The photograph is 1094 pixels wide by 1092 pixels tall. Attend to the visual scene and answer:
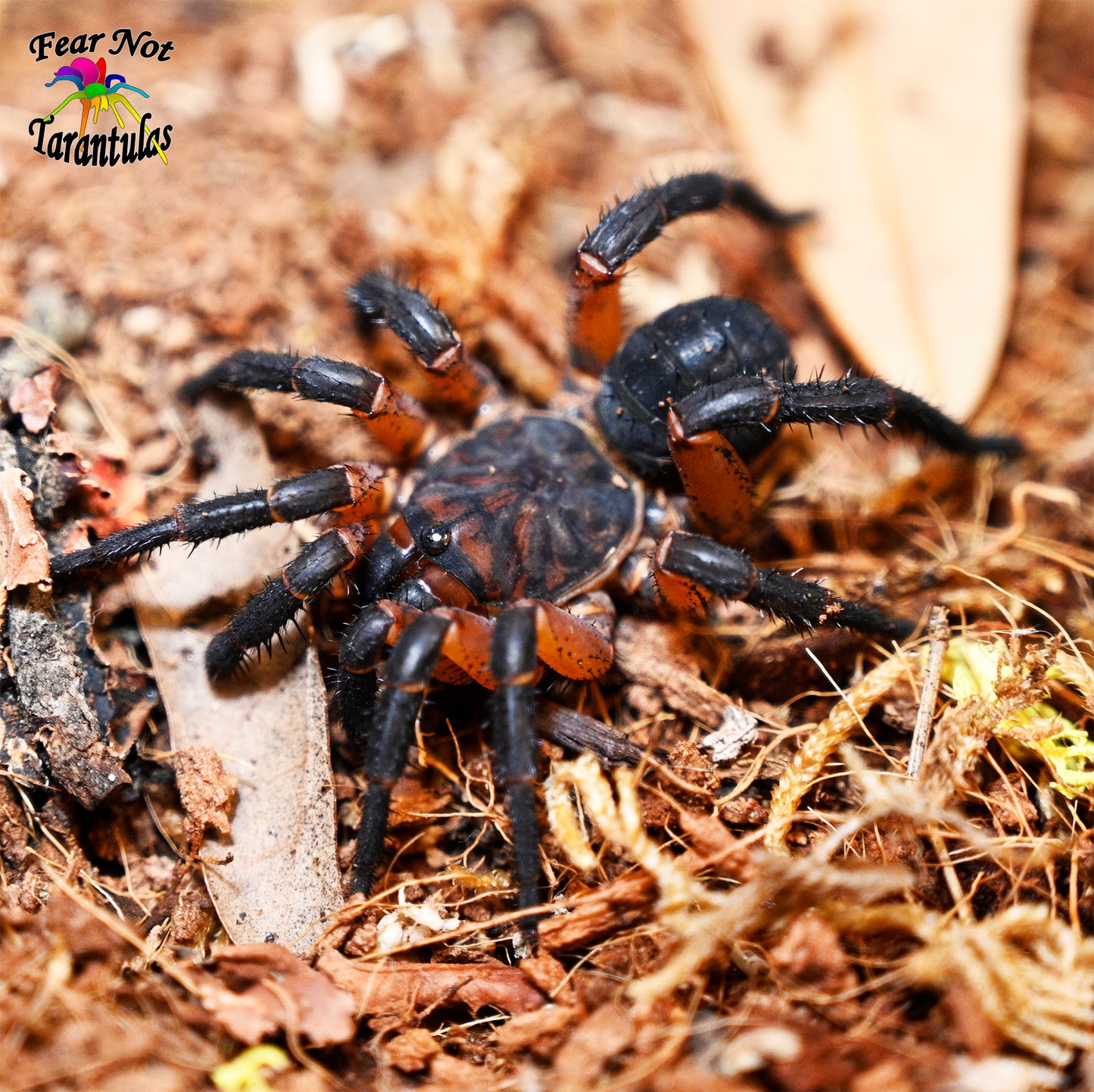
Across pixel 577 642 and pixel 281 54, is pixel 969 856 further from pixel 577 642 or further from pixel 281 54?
pixel 281 54

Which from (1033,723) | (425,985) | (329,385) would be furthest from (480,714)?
(1033,723)

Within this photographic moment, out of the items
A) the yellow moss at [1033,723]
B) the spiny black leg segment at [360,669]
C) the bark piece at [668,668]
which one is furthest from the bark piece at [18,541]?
the yellow moss at [1033,723]

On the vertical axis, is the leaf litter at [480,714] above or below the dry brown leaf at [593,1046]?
above

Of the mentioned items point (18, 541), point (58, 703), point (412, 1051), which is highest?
point (18, 541)

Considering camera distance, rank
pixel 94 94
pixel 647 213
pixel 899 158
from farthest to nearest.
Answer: pixel 94 94
pixel 899 158
pixel 647 213

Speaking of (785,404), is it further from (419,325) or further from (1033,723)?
(419,325)

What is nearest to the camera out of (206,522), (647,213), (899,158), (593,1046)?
(593,1046)

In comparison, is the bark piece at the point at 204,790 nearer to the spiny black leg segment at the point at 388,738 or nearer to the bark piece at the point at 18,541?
the spiny black leg segment at the point at 388,738
